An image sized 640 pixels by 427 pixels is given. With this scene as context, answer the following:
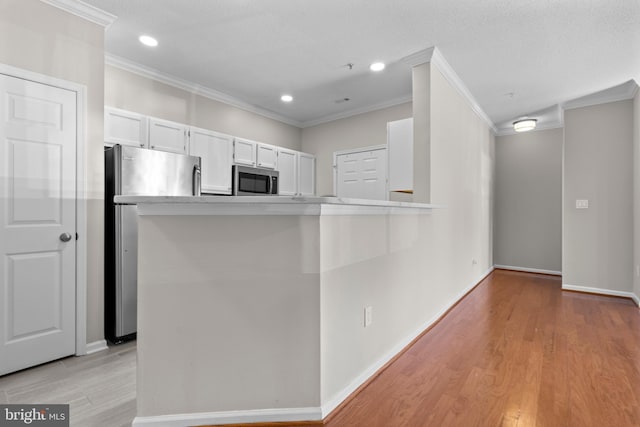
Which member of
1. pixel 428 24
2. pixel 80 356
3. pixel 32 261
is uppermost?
pixel 428 24

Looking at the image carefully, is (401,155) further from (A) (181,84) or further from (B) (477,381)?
(A) (181,84)

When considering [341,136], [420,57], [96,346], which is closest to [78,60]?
[96,346]

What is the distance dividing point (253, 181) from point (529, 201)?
4.66 metres

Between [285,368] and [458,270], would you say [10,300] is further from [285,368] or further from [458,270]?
[458,270]

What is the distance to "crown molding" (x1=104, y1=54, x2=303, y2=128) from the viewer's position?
316 cm

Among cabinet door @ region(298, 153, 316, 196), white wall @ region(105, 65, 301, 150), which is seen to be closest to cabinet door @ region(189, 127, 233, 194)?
white wall @ region(105, 65, 301, 150)

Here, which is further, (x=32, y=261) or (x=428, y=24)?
(x=428, y=24)

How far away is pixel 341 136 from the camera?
496cm

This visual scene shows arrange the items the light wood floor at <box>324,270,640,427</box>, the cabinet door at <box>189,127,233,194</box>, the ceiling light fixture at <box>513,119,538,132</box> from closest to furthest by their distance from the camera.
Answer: the light wood floor at <box>324,270,640,427</box>, the cabinet door at <box>189,127,233,194</box>, the ceiling light fixture at <box>513,119,538,132</box>

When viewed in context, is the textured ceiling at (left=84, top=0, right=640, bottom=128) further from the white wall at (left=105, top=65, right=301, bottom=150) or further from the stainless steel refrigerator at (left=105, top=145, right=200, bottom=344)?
the stainless steel refrigerator at (left=105, top=145, right=200, bottom=344)

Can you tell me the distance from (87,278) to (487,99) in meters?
4.75

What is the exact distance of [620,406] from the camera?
5.51 ft

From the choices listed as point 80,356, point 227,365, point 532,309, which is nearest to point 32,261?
point 80,356

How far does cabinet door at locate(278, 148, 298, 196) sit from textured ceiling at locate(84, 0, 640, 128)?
991mm
